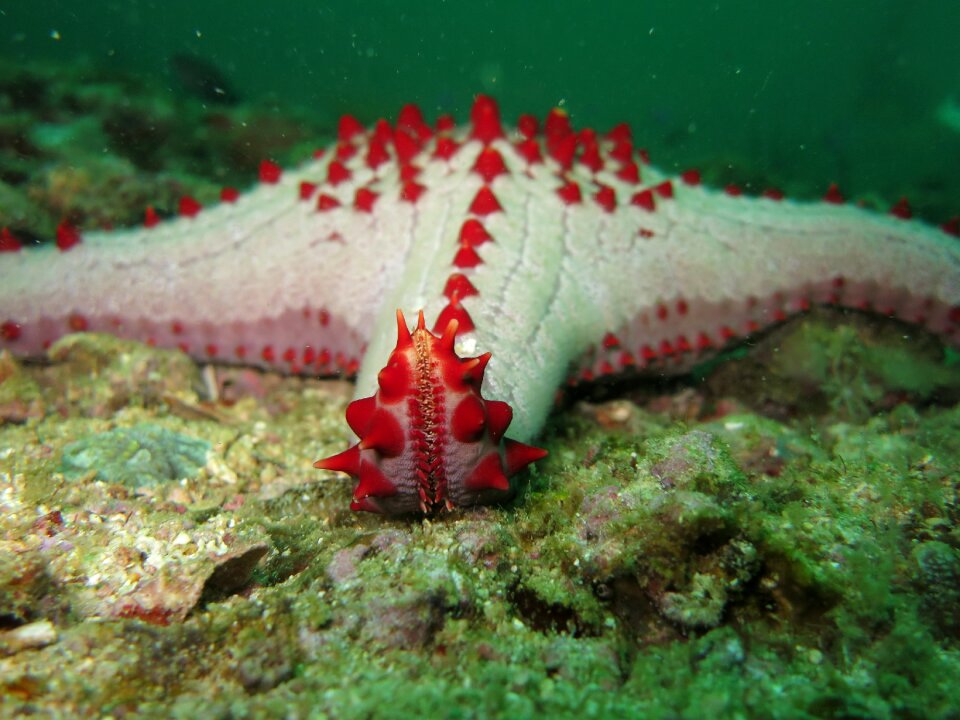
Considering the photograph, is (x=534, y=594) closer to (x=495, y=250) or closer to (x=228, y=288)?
(x=495, y=250)

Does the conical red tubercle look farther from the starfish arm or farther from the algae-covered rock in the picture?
the starfish arm

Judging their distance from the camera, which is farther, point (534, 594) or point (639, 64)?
point (639, 64)

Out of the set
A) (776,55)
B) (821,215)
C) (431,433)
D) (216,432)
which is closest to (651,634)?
(431,433)

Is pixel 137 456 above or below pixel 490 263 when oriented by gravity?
below

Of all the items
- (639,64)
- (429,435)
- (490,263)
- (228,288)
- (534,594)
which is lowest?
(534,594)

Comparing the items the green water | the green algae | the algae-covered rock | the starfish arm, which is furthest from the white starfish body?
the green water

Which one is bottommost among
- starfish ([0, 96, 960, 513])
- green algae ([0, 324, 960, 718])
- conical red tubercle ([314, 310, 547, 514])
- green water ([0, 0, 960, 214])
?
green algae ([0, 324, 960, 718])

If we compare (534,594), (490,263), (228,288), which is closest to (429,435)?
(534,594)

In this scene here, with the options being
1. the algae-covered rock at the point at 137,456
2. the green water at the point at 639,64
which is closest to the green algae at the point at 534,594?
the algae-covered rock at the point at 137,456
